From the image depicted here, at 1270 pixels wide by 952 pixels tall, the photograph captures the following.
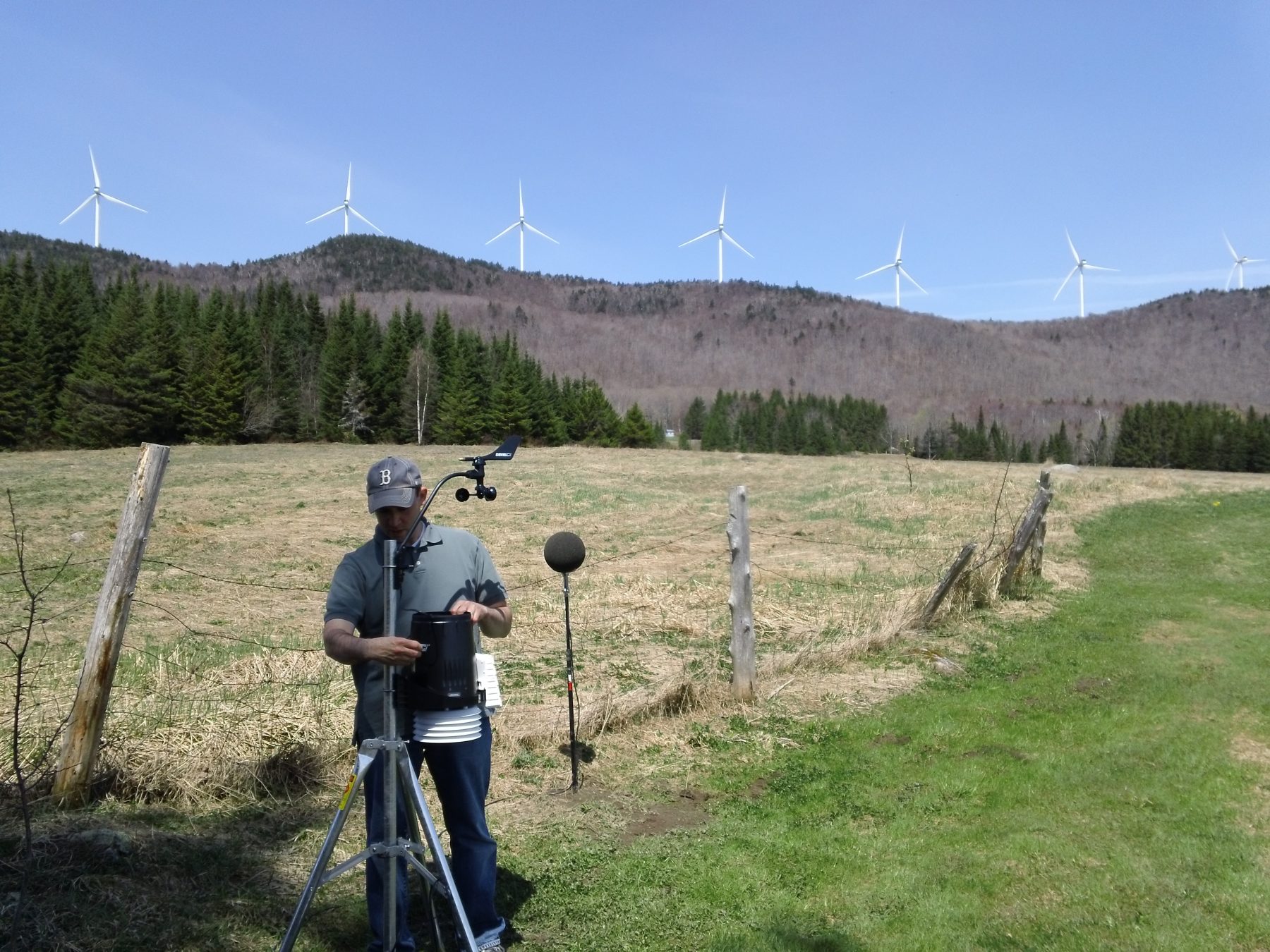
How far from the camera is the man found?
3918mm

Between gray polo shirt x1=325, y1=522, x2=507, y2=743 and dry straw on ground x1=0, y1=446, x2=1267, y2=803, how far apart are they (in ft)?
8.25

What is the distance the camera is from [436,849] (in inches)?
145

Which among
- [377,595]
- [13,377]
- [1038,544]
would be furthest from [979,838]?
[13,377]

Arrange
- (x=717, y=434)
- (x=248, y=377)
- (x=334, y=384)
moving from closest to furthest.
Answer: (x=248, y=377), (x=334, y=384), (x=717, y=434)

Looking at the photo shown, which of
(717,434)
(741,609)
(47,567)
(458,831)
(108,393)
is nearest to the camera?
(458,831)

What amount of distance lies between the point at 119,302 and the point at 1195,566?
7215cm

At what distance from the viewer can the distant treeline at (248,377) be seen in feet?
213

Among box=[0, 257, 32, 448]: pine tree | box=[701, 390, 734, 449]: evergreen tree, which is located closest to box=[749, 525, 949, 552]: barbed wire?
box=[0, 257, 32, 448]: pine tree

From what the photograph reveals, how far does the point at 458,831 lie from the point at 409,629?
92cm

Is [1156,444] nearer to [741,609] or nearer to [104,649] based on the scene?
[741,609]

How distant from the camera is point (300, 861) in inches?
203

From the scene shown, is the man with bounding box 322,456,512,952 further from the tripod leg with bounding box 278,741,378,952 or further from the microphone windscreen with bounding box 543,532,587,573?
the microphone windscreen with bounding box 543,532,587,573

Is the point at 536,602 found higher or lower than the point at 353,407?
lower

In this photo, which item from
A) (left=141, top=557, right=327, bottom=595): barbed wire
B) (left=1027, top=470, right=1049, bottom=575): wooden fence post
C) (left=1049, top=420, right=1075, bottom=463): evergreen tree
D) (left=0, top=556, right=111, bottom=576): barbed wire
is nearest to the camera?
(left=0, top=556, right=111, bottom=576): barbed wire
